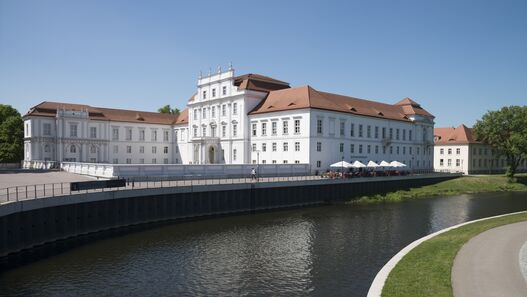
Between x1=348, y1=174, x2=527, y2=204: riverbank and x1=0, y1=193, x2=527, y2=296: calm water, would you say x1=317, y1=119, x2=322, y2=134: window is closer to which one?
x1=348, y1=174, x2=527, y2=204: riverbank

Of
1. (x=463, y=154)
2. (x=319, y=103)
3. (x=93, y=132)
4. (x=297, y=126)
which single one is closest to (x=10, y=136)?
(x=93, y=132)

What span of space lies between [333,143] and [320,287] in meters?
45.3

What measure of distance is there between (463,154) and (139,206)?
79221mm

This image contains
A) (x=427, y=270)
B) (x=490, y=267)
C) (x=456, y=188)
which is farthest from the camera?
(x=456, y=188)

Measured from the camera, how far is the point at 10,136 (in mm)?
77188

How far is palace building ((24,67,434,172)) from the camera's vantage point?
61.6 m

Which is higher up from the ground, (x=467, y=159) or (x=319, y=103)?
(x=319, y=103)

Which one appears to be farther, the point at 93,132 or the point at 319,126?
the point at 93,132

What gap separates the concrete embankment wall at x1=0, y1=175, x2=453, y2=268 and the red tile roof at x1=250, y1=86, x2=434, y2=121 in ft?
49.9

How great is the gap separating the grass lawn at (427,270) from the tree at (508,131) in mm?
59370

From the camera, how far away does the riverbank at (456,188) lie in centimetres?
5162

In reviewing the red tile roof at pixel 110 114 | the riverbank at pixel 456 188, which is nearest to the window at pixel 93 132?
the red tile roof at pixel 110 114

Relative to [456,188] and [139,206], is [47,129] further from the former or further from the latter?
[456,188]

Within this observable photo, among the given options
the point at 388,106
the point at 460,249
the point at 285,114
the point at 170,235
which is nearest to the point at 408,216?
the point at 460,249
